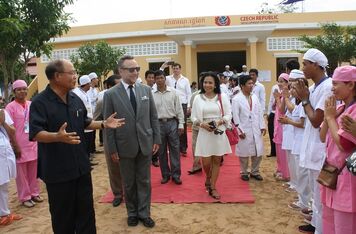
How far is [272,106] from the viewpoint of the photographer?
753 cm

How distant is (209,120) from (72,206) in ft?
8.35

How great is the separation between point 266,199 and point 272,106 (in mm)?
2628

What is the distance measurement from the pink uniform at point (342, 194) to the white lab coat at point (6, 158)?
3.75 m

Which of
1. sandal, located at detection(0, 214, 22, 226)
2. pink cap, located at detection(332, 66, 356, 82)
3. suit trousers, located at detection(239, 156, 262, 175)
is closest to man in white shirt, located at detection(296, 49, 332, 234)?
pink cap, located at detection(332, 66, 356, 82)

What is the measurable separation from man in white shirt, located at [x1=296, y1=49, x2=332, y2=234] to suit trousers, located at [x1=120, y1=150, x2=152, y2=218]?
5.96ft

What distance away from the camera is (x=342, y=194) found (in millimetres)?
2750

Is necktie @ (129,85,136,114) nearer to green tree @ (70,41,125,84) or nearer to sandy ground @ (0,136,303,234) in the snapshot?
sandy ground @ (0,136,303,234)

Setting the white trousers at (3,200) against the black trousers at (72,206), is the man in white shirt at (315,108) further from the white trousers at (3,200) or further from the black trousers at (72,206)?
the white trousers at (3,200)

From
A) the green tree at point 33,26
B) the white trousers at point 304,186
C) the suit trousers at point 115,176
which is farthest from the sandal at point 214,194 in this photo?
the green tree at point 33,26

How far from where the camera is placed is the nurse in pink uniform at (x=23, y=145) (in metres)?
5.40

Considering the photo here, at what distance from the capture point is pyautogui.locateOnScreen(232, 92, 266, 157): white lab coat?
20.5ft

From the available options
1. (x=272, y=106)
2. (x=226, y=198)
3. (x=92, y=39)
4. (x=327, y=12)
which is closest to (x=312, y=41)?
(x=327, y=12)

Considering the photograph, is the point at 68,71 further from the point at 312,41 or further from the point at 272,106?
the point at 312,41

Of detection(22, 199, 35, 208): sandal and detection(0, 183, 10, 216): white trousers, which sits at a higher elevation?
detection(0, 183, 10, 216): white trousers
